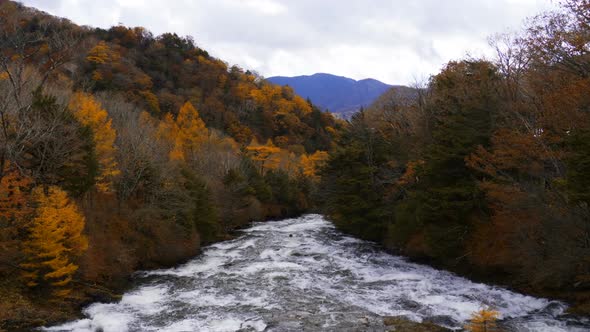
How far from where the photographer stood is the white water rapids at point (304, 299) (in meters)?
15.6

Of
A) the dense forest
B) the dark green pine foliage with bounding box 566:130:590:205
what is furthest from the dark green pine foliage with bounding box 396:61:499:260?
the dark green pine foliage with bounding box 566:130:590:205

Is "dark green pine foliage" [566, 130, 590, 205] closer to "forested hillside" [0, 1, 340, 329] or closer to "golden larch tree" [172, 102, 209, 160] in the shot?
"forested hillside" [0, 1, 340, 329]

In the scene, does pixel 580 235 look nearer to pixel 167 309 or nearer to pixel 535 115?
pixel 535 115

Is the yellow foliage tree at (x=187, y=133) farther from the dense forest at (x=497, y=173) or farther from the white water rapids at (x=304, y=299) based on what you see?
the white water rapids at (x=304, y=299)

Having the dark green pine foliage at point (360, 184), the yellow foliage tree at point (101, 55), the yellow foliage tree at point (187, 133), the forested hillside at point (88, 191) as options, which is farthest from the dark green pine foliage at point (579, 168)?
the yellow foliage tree at point (101, 55)

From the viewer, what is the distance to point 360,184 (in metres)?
35.1

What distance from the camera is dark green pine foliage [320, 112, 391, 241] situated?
113 ft

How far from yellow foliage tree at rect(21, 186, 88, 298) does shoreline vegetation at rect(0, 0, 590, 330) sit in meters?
0.07

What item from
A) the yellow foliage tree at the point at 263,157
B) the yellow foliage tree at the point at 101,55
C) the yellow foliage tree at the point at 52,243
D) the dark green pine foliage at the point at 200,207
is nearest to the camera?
the yellow foliage tree at the point at 52,243

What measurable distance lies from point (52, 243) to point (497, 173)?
→ 2164 centimetres

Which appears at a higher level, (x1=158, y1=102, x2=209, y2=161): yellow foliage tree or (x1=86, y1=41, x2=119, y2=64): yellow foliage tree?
(x1=86, y1=41, x2=119, y2=64): yellow foliage tree

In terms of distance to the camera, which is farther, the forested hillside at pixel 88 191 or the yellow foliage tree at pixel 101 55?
the yellow foliage tree at pixel 101 55

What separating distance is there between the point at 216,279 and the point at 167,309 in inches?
218

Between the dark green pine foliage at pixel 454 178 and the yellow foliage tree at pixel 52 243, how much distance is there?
19232mm
